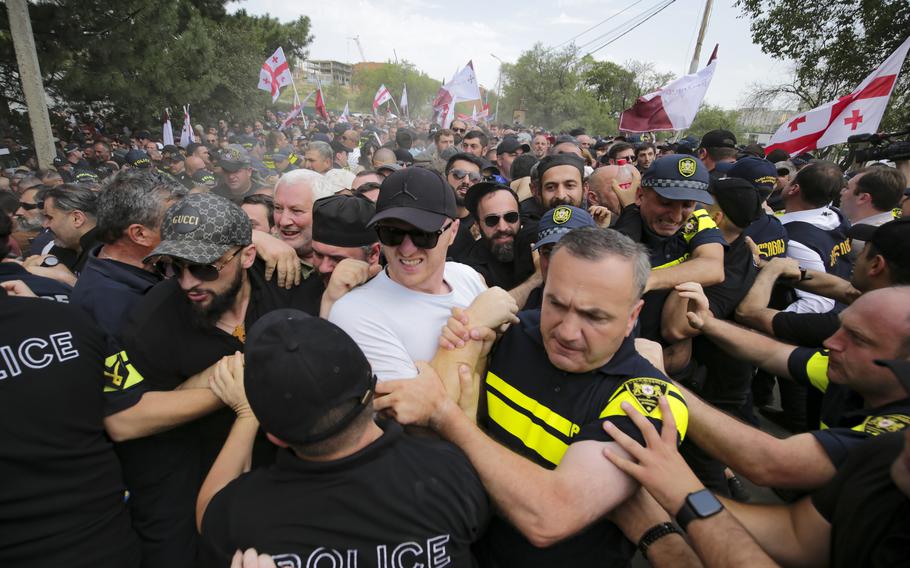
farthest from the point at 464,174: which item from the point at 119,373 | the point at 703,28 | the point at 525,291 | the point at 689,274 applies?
the point at 703,28

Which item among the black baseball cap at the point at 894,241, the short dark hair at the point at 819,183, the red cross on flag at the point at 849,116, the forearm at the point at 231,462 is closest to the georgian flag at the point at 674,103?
the red cross on flag at the point at 849,116

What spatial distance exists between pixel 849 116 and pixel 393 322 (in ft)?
26.2

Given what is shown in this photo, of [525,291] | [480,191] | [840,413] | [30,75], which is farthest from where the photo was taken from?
[30,75]

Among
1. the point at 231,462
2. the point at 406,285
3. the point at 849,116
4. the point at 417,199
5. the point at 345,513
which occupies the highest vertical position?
the point at 849,116

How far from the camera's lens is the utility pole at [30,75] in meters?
8.75

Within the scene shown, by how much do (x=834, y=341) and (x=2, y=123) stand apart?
62.5ft

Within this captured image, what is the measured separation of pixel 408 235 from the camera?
2080 mm

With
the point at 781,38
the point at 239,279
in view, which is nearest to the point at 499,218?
the point at 239,279

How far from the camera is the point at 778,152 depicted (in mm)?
8180

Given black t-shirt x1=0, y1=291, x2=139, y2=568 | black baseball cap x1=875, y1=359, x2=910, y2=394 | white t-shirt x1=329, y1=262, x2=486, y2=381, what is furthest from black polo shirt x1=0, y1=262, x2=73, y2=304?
black baseball cap x1=875, y1=359, x2=910, y2=394

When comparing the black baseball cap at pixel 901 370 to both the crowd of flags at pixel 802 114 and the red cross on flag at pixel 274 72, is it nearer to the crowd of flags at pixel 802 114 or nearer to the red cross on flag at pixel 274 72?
the crowd of flags at pixel 802 114

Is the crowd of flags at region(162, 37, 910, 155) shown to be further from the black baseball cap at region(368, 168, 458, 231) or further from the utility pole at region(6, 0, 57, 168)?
the black baseball cap at region(368, 168, 458, 231)

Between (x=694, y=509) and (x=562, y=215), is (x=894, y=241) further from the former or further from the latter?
(x=694, y=509)

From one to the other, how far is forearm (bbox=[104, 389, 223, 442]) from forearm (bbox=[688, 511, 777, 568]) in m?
2.09
